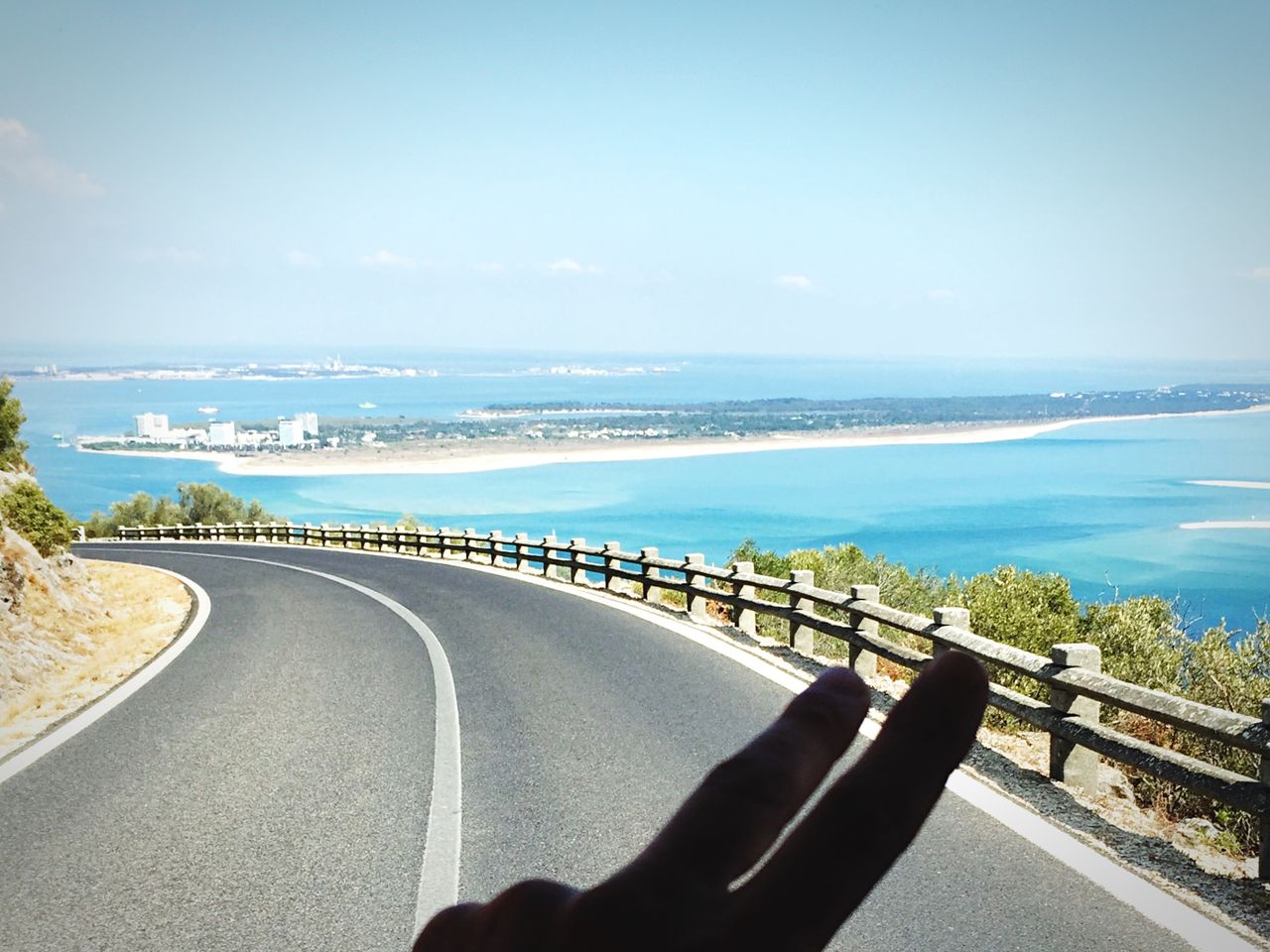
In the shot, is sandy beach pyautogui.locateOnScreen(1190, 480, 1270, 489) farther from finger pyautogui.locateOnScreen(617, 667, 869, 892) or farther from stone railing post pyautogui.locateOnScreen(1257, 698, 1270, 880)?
finger pyautogui.locateOnScreen(617, 667, 869, 892)

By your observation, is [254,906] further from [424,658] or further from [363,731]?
[424,658]

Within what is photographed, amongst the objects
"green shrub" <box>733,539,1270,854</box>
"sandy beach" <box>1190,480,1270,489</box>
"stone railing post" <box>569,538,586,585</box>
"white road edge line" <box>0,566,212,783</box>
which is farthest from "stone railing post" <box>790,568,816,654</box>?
"sandy beach" <box>1190,480,1270,489</box>

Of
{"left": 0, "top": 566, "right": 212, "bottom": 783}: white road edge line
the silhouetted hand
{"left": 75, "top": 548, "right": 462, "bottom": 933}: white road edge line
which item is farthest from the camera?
{"left": 0, "top": 566, "right": 212, "bottom": 783}: white road edge line

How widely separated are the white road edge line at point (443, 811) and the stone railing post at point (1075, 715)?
4.00 m

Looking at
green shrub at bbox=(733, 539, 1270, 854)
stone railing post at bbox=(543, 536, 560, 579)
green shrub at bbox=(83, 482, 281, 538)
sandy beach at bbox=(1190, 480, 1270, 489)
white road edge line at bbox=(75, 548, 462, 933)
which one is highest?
white road edge line at bbox=(75, 548, 462, 933)

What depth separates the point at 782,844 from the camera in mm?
734

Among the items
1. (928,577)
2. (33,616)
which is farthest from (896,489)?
(33,616)

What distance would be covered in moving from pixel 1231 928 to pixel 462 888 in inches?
142

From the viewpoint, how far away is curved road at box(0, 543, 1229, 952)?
4.94 meters

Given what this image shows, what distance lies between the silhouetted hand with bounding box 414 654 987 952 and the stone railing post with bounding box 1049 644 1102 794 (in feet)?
22.2

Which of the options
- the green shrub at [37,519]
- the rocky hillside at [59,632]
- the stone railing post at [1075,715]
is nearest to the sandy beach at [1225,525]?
the rocky hillside at [59,632]

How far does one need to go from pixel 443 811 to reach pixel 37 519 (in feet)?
47.1

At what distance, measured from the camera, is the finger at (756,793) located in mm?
723

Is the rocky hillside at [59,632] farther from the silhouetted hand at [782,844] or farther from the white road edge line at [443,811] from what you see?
the silhouetted hand at [782,844]
